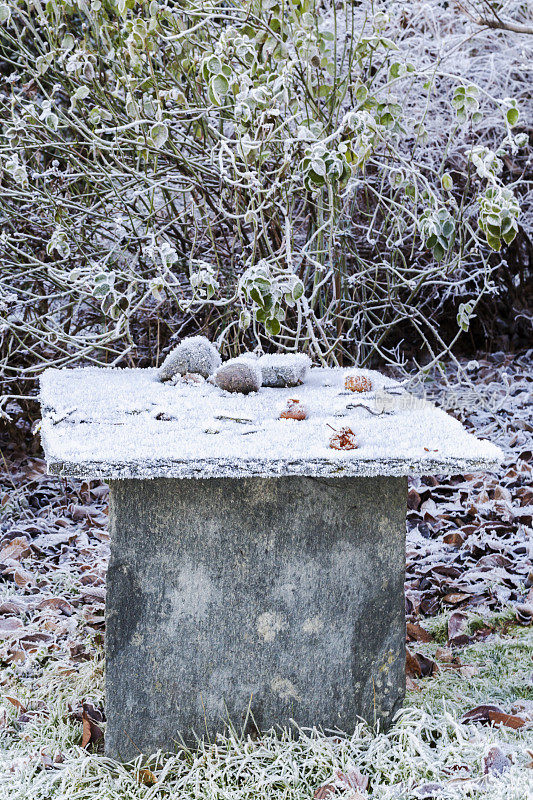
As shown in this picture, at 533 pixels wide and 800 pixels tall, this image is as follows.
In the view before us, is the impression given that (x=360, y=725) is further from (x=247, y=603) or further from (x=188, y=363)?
(x=188, y=363)

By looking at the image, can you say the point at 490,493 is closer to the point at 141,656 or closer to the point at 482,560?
the point at 482,560

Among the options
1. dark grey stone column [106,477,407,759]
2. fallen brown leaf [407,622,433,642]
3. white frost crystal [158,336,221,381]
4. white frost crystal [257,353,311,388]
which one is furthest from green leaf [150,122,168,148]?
fallen brown leaf [407,622,433,642]

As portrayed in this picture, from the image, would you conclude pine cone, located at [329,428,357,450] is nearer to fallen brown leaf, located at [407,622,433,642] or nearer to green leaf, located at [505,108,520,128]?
fallen brown leaf, located at [407,622,433,642]

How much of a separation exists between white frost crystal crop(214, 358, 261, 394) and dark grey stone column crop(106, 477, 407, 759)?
1.63 ft

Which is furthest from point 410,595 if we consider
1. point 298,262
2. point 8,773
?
point 298,262

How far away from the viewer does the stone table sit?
5.63 feet

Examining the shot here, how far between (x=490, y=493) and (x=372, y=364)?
1422 mm

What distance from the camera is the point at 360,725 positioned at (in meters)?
1.83

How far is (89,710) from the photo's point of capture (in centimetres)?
200

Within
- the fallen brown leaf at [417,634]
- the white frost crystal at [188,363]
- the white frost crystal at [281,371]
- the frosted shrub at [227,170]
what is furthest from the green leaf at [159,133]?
the fallen brown leaf at [417,634]

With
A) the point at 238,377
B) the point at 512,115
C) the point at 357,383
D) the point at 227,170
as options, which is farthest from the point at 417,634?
the point at 227,170

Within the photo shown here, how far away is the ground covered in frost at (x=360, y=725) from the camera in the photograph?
5.55 feet

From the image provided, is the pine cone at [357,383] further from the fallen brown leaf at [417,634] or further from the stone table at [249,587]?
the fallen brown leaf at [417,634]

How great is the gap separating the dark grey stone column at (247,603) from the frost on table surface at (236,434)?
0.13 meters
